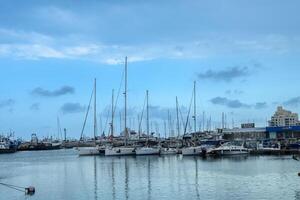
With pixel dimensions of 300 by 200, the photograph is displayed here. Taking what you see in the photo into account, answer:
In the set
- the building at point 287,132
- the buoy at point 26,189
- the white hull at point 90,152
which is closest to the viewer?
the buoy at point 26,189

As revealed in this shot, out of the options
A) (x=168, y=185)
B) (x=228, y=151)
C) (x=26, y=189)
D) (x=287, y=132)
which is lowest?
(x=168, y=185)

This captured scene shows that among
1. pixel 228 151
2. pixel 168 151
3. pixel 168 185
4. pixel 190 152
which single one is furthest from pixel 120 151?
pixel 168 185

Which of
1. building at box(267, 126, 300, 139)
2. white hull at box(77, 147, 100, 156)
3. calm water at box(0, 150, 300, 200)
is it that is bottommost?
calm water at box(0, 150, 300, 200)

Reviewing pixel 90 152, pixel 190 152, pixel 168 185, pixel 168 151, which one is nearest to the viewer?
pixel 168 185

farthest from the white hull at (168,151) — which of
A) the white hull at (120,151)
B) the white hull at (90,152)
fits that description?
the white hull at (90,152)

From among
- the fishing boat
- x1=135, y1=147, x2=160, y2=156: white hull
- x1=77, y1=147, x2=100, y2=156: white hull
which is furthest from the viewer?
x1=77, y1=147, x2=100, y2=156: white hull

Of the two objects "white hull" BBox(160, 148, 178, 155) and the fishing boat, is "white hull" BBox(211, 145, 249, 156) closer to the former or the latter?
the fishing boat

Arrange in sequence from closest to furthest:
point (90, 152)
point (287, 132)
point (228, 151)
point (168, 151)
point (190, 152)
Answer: point (228, 151), point (190, 152), point (168, 151), point (90, 152), point (287, 132)

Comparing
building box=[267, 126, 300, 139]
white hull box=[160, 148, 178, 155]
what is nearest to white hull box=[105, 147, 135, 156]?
white hull box=[160, 148, 178, 155]

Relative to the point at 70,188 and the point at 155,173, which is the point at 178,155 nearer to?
the point at 155,173

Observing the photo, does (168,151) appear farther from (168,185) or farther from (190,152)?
(168,185)

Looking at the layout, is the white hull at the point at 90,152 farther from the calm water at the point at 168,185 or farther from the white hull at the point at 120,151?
the calm water at the point at 168,185

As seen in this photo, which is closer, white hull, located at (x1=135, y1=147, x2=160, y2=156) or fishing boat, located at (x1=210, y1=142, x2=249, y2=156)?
fishing boat, located at (x1=210, y1=142, x2=249, y2=156)

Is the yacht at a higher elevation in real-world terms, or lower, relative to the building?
lower
